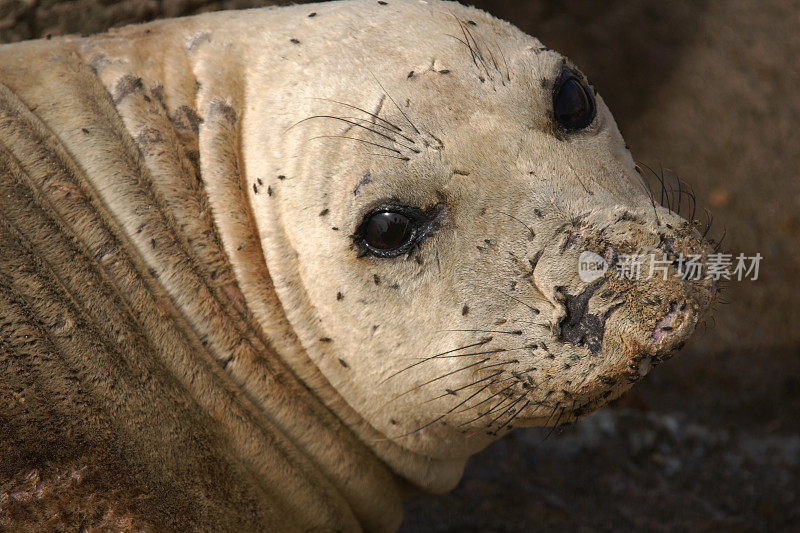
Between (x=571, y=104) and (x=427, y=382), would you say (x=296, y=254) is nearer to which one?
(x=427, y=382)

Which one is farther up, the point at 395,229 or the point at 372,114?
the point at 372,114

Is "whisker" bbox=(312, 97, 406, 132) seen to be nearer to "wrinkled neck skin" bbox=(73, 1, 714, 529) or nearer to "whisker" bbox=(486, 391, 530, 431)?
"wrinkled neck skin" bbox=(73, 1, 714, 529)

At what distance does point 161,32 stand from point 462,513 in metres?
2.77

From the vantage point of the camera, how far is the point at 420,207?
2.14m

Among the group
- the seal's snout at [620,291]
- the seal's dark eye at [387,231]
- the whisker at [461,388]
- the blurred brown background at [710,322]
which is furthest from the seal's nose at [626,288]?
the blurred brown background at [710,322]

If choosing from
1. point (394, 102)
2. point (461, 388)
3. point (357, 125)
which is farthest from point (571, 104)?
point (461, 388)

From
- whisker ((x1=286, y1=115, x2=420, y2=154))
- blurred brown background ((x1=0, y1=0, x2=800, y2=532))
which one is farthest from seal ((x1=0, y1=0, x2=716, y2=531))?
blurred brown background ((x1=0, y1=0, x2=800, y2=532))

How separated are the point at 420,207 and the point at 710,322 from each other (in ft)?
9.51

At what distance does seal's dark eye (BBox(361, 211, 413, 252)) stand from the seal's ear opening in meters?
0.63

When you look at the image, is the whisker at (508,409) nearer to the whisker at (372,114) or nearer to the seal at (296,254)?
the seal at (296,254)

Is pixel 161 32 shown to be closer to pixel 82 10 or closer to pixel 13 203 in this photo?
pixel 13 203

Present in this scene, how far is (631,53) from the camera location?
5.12 m

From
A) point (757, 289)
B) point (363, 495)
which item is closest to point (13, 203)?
point (363, 495)

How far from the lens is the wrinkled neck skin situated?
2002 millimetres
